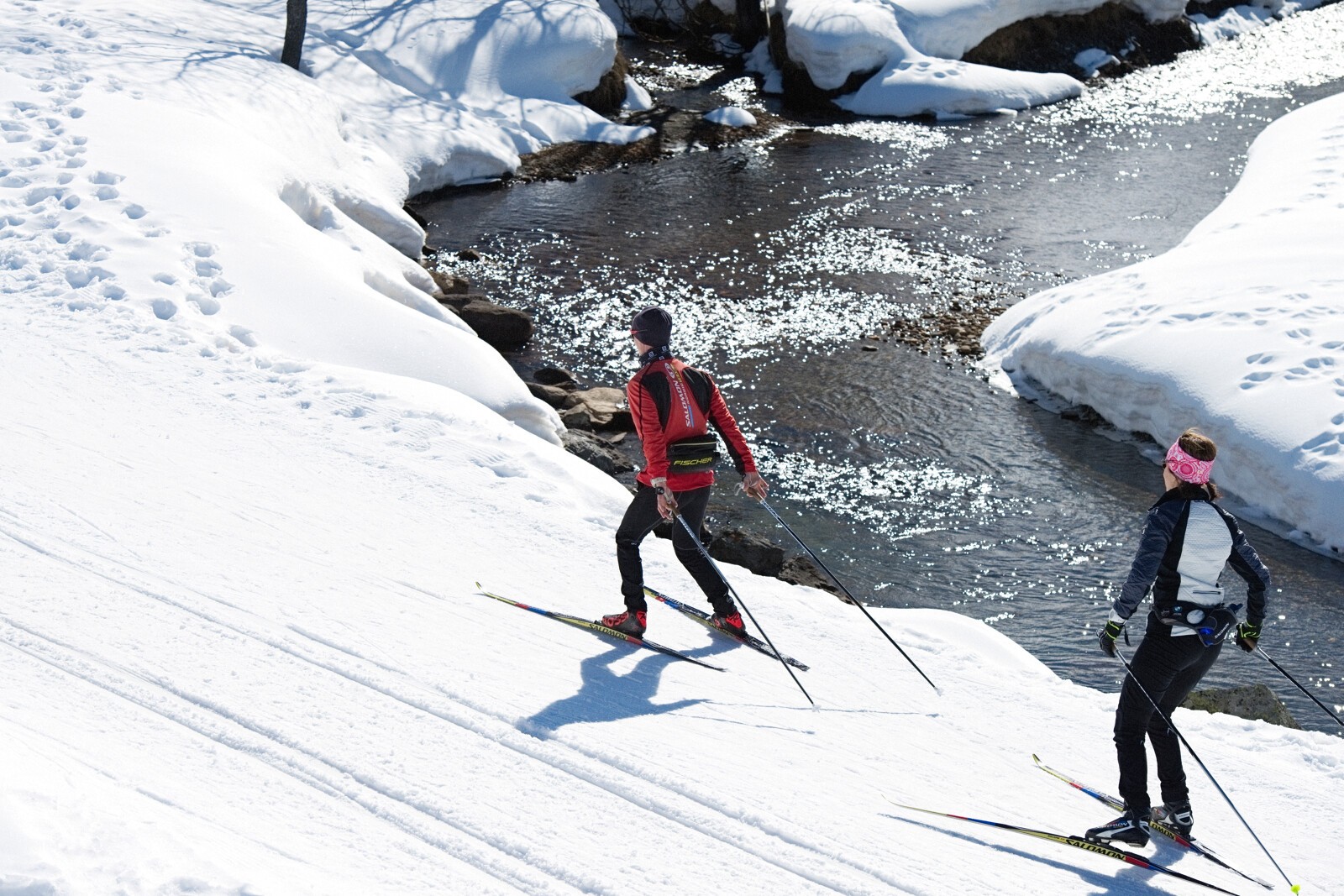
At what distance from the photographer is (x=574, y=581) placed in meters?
7.81

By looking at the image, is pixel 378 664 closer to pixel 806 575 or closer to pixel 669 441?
pixel 669 441

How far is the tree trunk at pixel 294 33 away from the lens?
20406 mm

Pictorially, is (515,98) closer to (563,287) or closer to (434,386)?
(563,287)

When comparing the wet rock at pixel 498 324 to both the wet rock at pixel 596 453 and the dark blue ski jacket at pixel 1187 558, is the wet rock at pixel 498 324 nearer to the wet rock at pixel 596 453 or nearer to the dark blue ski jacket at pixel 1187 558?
the wet rock at pixel 596 453

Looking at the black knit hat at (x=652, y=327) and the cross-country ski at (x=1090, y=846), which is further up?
the black knit hat at (x=652, y=327)

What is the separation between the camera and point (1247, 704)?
7.73m

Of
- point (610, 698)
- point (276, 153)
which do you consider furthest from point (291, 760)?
point (276, 153)

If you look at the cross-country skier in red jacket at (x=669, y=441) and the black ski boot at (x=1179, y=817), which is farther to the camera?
the cross-country skier in red jacket at (x=669, y=441)

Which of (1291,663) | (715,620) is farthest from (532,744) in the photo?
(1291,663)

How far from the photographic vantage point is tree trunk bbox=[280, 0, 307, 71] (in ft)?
66.9

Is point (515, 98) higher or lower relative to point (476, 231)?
higher

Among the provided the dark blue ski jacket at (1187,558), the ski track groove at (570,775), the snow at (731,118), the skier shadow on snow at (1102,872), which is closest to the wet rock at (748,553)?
the ski track groove at (570,775)

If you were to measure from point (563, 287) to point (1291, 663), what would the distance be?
10.6 meters

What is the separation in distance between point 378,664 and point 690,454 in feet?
6.51
